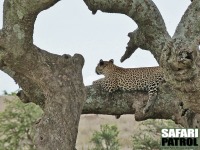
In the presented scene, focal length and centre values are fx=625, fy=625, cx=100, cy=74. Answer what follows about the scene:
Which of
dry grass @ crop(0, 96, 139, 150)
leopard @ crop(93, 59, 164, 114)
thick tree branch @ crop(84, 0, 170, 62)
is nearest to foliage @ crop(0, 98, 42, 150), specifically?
leopard @ crop(93, 59, 164, 114)

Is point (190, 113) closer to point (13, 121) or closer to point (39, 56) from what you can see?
point (39, 56)

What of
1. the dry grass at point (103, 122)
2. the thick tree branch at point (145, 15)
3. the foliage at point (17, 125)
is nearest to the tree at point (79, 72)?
the thick tree branch at point (145, 15)

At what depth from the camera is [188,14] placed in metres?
7.07

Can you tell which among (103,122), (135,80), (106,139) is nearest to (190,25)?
(135,80)

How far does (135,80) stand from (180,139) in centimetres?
199

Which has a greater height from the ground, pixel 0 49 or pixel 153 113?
pixel 0 49

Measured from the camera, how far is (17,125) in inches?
750

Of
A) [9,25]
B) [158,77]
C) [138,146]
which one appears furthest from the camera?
[138,146]

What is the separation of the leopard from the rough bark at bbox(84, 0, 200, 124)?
152mm

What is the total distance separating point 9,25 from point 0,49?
1.24 feet

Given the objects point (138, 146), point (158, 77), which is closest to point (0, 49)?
point (158, 77)

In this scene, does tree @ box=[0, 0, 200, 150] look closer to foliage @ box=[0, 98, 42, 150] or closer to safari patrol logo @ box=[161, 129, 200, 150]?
safari patrol logo @ box=[161, 129, 200, 150]

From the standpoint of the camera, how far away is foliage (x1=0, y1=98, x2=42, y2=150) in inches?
740

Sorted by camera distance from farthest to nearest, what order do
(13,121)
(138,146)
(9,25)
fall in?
(138,146) < (13,121) < (9,25)
